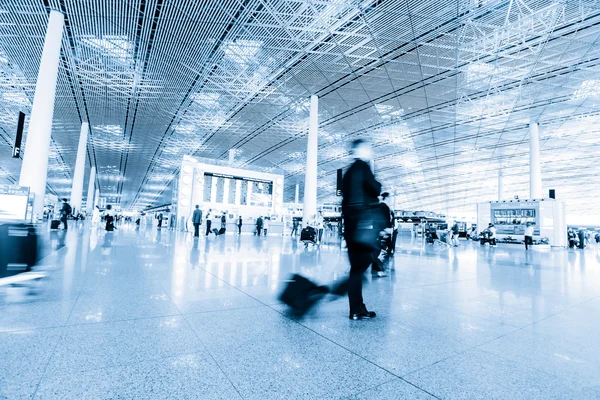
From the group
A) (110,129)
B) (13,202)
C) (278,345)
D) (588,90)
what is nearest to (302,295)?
(278,345)

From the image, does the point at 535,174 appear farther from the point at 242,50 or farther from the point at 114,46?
the point at 114,46

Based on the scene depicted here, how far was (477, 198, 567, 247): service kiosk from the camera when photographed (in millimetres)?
19953

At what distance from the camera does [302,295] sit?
294 centimetres

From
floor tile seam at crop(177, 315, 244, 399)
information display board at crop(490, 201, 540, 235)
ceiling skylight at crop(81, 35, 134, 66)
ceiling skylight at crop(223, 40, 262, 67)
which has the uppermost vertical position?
ceiling skylight at crop(223, 40, 262, 67)

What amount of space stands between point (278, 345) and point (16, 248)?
476cm

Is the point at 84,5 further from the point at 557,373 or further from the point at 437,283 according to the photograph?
the point at 557,373

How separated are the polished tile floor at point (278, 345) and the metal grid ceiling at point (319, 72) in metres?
13.1

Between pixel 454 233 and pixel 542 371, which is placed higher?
pixel 454 233

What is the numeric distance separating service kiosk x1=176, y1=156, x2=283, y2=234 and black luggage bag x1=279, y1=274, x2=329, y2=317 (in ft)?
71.1

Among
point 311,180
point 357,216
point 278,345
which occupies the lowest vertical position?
point 278,345

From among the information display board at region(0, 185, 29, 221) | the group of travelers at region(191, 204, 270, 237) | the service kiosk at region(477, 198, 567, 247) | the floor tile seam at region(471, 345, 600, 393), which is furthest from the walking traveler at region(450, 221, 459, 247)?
the information display board at region(0, 185, 29, 221)

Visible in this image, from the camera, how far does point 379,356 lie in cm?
200

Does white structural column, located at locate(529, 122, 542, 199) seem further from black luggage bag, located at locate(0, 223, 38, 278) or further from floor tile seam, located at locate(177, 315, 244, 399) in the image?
black luggage bag, located at locate(0, 223, 38, 278)

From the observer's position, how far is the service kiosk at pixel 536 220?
786 inches
